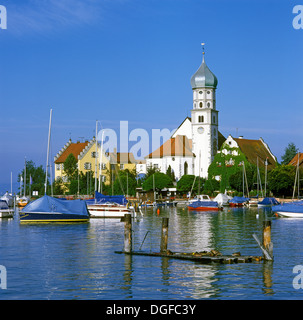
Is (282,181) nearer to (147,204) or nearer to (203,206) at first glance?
(147,204)

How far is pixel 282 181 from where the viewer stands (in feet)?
379

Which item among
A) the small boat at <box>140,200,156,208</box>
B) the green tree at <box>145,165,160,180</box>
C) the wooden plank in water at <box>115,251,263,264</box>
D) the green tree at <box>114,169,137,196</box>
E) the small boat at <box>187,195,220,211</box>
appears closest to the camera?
the wooden plank in water at <box>115,251,263,264</box>

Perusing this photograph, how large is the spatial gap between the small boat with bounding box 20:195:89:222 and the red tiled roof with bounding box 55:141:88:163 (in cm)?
8502

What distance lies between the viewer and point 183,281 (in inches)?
1125

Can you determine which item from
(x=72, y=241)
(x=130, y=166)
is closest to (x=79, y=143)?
(x=130, y=166)

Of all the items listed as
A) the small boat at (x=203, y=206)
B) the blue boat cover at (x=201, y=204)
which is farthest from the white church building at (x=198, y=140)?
the small boat at (x=203, y=206)

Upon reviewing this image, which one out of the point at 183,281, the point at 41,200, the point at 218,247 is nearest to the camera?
the point at 183,281

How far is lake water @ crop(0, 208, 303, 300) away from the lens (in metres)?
26.6

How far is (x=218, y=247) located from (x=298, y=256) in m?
6.48

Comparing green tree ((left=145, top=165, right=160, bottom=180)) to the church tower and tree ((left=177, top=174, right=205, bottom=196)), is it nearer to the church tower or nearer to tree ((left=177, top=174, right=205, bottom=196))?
tree ((left=177, top=174, right=205, bottom=196))

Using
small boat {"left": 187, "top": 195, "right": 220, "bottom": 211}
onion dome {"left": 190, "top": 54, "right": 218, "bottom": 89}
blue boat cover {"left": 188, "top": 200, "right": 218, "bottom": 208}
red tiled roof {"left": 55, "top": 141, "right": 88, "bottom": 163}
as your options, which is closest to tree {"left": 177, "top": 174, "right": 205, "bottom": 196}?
red tiled roof {"left": 55, "top": 141, "right": 88, "bottom": 163}

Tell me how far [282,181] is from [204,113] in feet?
139

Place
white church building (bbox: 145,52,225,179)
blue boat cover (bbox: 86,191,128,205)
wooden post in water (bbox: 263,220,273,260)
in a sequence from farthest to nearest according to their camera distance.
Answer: white church building (bbox: 145,52,225,179) → blue boat cover (bbox: 86,191,128,205) → wooden post in water (bbox: 263,220,273,260)
